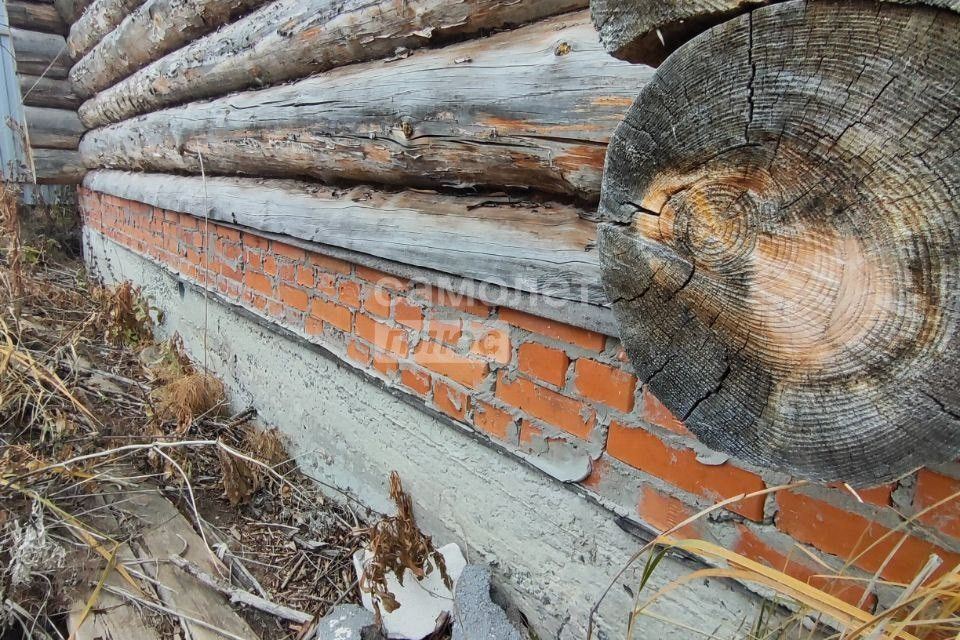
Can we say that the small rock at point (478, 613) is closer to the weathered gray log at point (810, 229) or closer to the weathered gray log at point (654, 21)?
the weathered gray log at point (810, 229)

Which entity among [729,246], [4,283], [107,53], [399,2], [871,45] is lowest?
[4,283]

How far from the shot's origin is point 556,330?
1.34 meters

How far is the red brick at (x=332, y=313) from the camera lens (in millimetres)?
2053

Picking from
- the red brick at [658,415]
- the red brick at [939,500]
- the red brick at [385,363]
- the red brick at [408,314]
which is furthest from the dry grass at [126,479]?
the red brick at [939,500]

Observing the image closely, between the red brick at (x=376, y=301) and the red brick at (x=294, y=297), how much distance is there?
1.36 feet

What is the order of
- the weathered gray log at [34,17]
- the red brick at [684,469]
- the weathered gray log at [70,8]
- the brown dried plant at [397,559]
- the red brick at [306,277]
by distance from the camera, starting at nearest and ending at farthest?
the red brick at [684,469] → the brown dried plant at [397,559] → the red brick at [306,277] → the weathered gray log at [70,8] → the weathered gray log at [34,17]

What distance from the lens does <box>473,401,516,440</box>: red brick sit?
1.50 meters

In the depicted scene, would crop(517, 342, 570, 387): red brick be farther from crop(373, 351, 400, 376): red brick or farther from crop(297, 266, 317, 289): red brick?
crop(297, 266, 317, 289): red brick

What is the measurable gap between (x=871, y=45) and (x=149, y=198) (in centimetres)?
390

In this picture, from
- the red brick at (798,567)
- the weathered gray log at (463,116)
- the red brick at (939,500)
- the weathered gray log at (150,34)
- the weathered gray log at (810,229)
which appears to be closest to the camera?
the weathered gray log at (810,229)

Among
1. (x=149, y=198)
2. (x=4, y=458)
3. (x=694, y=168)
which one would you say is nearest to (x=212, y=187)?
(x=149, y=198)

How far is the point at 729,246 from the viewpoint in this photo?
64 centimetres

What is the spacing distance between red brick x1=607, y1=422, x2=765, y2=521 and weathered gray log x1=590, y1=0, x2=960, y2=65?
775mm

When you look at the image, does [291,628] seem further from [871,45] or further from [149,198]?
[149,198]
